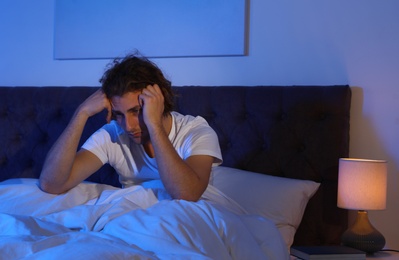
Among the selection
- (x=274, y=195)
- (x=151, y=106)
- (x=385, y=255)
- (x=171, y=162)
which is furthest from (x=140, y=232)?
(x=385, y=255)

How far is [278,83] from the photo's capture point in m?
2.80

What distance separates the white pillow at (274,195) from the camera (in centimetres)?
242

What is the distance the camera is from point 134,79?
2.26 meters

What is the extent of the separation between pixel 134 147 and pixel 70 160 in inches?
10.2

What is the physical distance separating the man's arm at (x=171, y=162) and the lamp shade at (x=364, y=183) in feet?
1.72

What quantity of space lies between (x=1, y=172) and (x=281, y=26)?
1562 mm

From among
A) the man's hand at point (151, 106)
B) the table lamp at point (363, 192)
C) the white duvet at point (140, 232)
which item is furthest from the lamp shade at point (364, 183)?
the man's hand at point (151, 106)

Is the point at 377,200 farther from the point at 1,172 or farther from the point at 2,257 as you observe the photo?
the point at 1,172

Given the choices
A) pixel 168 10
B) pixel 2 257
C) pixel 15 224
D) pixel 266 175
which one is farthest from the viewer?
pixel 168 10

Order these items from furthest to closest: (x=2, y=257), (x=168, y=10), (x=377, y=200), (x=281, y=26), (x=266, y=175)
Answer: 1. (x=168, y=10)
2. (x=281, y=26)
3. (x=266, y=175)
4. (x=377, y=200)
5. (x=2, y=257)

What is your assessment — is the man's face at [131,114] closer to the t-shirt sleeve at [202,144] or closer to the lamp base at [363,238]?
the t-shirt sleeve at [202,144]

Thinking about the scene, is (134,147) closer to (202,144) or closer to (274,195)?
(202,144)

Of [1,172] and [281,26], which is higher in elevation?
Answer: [281,26]

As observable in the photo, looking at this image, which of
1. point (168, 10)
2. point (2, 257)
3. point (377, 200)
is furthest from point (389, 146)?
point (2, 257)
